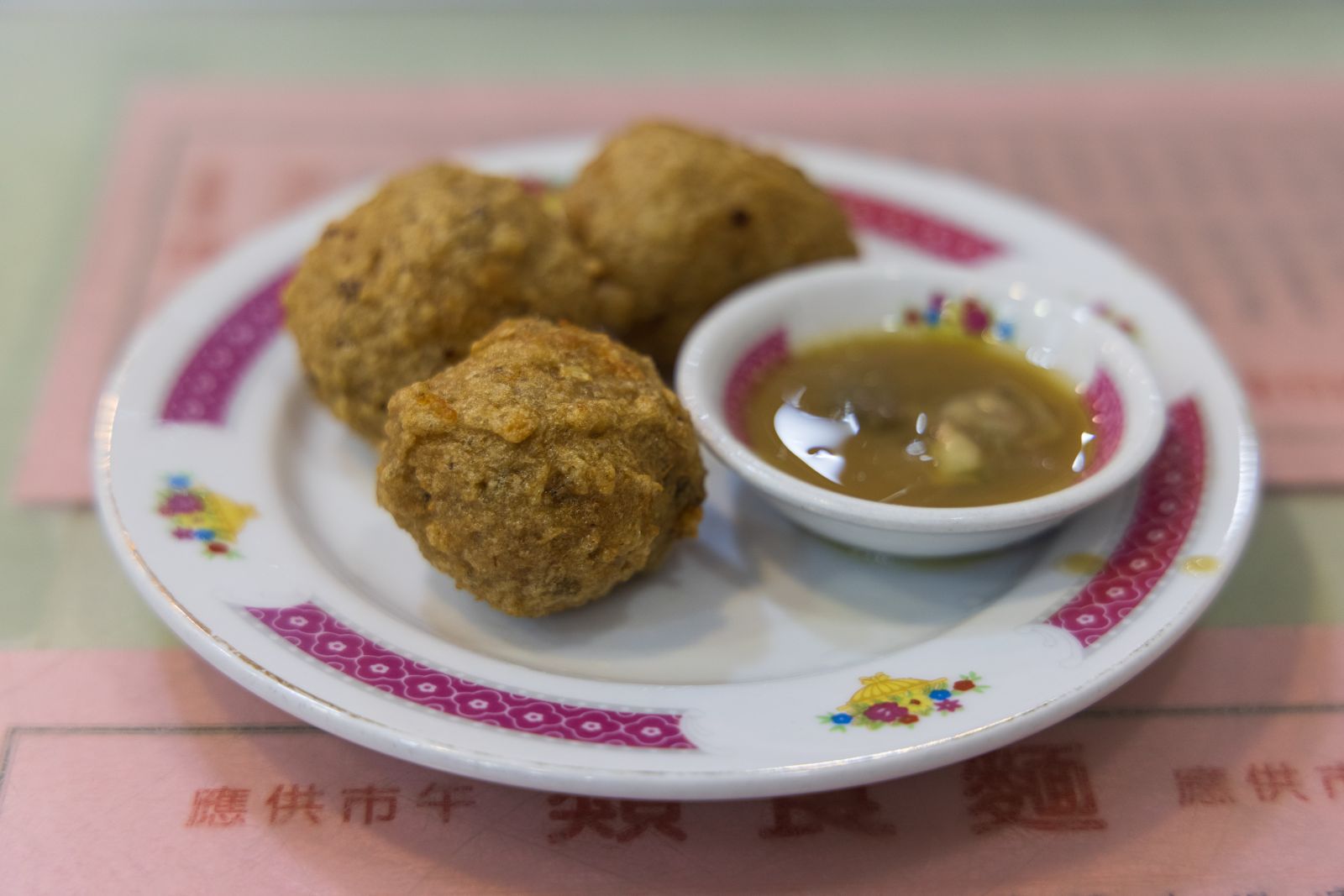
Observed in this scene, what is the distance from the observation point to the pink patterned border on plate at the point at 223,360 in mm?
2502

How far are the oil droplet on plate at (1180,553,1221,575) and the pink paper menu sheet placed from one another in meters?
0.79

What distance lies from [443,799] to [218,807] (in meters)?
0.38

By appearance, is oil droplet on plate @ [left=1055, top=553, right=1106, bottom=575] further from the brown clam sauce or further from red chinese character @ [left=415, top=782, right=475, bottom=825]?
red chinese character @ [left=415, top=782, right=475, bottom=825]

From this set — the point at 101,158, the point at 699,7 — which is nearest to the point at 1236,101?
the point at 699,7

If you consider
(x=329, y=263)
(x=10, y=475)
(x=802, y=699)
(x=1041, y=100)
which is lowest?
(x=10, y=475)

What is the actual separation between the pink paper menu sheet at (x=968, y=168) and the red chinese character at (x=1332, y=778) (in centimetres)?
87

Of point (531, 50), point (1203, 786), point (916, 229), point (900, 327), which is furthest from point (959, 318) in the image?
point (531, 50)

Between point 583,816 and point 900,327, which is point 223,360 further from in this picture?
point 900,327

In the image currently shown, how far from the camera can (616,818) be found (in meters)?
1.94

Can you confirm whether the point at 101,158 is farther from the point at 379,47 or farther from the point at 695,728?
the point at 695,728

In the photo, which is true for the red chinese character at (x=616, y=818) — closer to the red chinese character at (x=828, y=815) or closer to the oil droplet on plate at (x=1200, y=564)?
the red chinese character at (x=828, y=815)

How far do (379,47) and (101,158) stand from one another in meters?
1.28

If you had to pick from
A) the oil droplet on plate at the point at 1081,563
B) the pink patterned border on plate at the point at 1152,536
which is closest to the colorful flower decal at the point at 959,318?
the pink patterned border on plate at the point at 1152,536

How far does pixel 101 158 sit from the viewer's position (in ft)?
12.4
